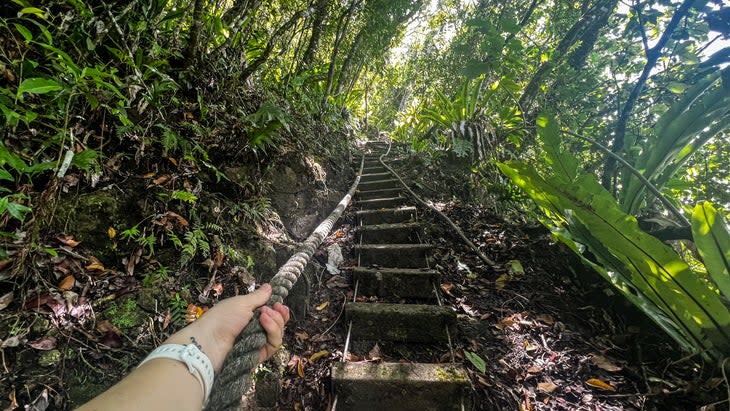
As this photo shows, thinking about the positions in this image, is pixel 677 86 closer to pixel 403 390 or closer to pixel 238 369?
pixel 403 390

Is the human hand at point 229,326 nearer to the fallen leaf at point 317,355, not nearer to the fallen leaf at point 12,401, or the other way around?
the fallen leaf at point 12,401

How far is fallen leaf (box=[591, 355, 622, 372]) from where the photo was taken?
5.26 feet

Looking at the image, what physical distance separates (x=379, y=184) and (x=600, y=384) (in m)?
3.81

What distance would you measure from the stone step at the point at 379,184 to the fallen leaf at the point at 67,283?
12.6 feet

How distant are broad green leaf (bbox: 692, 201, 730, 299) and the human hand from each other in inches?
77.2

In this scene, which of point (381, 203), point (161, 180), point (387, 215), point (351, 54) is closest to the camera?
point (161, 180)

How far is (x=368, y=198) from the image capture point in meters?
4.54

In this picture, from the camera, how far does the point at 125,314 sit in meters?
1.38

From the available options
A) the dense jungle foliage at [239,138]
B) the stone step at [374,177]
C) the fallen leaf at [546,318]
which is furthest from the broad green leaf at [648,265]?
the stone step at [374,177]

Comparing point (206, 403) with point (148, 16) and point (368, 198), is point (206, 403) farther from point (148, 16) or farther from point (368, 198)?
point (368, 198)

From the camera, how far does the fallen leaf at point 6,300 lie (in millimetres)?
1166

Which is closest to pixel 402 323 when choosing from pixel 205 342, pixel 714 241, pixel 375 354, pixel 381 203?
pixel 375 354

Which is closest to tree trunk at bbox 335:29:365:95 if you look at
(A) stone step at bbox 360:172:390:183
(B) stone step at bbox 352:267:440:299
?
(A) stone step at bbox 360:172:390:183

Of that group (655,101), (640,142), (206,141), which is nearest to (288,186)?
(206,141)
